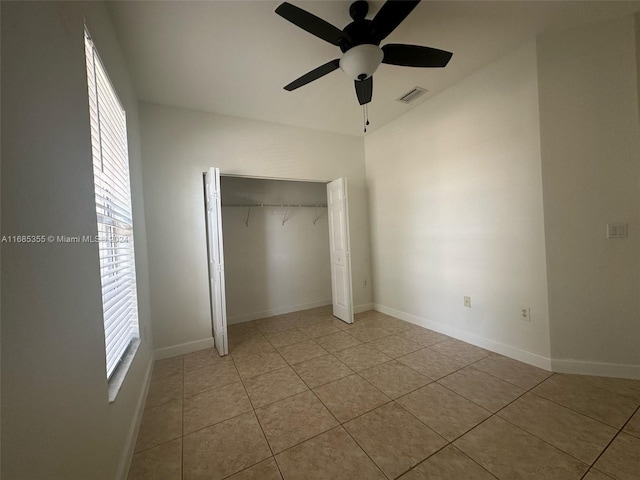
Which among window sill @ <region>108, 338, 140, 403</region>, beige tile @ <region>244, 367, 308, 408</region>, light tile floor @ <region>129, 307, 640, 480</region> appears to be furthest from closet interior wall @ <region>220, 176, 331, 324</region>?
window sill @ <region>108, 338, 140, 403</region>

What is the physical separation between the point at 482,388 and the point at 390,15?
8.83ft

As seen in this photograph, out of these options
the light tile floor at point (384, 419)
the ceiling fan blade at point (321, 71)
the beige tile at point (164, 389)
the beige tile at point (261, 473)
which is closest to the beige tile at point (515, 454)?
the light tile floor at point (384, 419)

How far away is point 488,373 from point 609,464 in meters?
0.86

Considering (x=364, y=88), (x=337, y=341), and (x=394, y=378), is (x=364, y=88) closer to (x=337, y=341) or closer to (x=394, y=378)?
(x=394, y=378)

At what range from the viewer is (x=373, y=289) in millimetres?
4016

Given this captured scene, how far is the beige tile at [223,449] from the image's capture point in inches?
53.8

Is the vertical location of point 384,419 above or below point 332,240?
below

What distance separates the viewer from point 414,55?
1719 mm

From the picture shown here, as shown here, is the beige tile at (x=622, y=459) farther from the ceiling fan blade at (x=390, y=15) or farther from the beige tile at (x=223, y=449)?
the ceiling fan blade at (x=390, y=15)

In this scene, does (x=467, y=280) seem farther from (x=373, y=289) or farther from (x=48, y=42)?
(x=48, y=42)

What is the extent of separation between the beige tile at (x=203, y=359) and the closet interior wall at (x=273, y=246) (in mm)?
941

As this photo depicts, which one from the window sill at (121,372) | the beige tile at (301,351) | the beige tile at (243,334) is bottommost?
the beige tile at (301,351)

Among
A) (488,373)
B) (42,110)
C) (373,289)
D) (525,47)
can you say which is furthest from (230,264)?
(525,47)

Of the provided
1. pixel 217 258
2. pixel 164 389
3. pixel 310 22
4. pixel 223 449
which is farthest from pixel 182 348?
pixel 310 22
